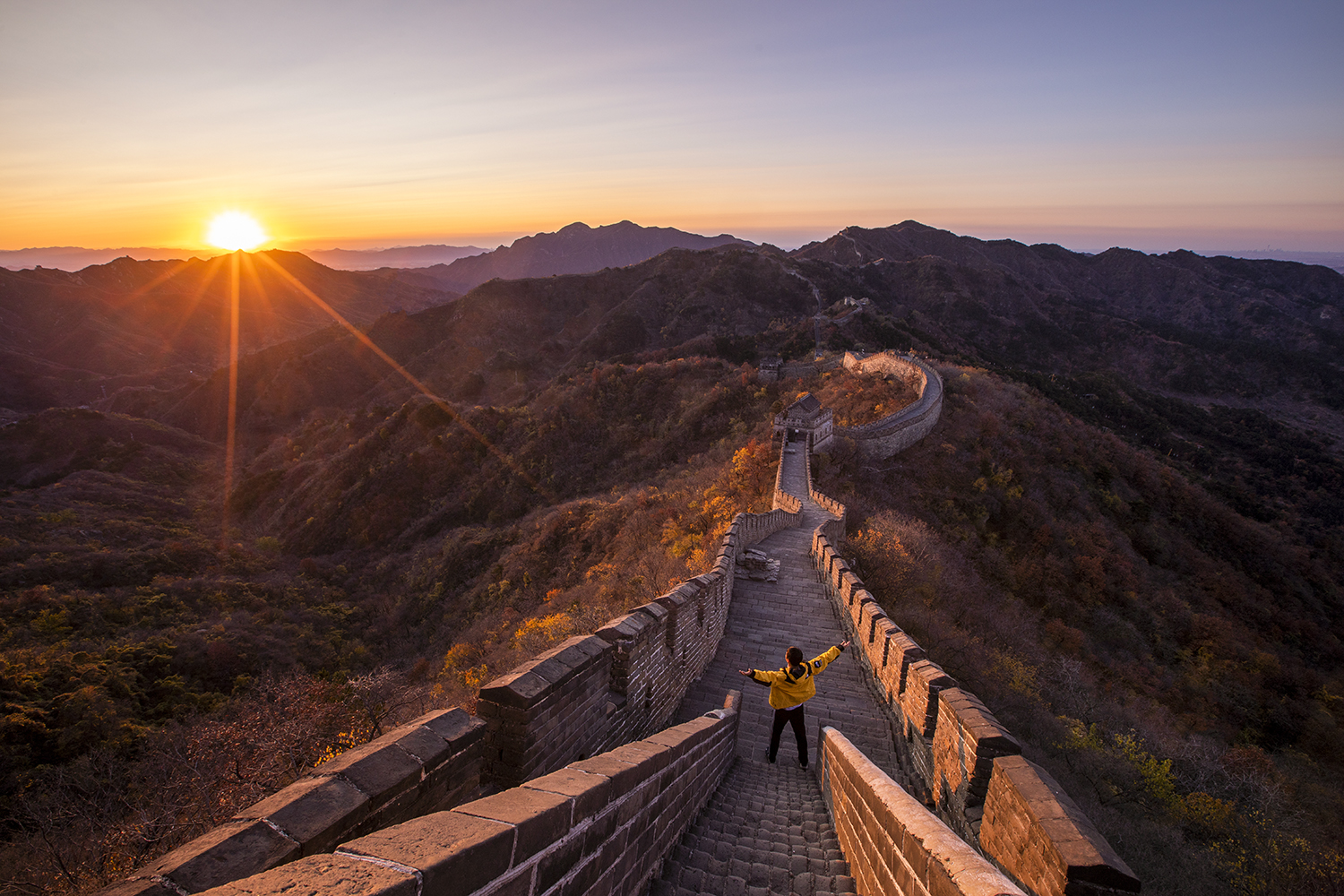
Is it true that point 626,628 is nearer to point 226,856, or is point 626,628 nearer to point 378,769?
point 378,769

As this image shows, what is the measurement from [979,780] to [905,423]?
2195cm

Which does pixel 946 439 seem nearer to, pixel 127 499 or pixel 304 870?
pixel 304 870

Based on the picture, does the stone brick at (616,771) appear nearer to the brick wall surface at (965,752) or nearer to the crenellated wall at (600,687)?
the crenellated wall at (600,687)

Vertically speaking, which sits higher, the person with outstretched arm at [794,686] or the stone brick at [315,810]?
the stone brick at [315,810]

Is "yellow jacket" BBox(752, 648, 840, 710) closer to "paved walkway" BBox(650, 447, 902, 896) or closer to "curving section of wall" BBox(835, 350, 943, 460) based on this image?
"paved walkway" BBox(650, 447, 902, 896)

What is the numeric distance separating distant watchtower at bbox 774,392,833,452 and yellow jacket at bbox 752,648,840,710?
16395 mm

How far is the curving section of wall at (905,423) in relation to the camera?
77.4 ft

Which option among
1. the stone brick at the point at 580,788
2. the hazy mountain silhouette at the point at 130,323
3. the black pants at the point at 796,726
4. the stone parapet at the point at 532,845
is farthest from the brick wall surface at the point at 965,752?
the hazy mountain silhouette at the point at 130,323

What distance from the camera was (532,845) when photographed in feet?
6.09

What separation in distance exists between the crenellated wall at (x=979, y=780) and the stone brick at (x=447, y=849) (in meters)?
1.81

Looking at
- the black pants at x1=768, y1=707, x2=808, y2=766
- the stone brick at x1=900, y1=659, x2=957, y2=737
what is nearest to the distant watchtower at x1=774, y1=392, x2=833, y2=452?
Result: the stone brick at x1=900, y1=659, x2=957, y2=737

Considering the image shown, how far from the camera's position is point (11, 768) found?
10.3 m

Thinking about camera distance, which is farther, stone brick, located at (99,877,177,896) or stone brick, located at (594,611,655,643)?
stone brick, located at (594,611,655,643)

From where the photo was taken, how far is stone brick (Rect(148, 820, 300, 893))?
71.5 inches
